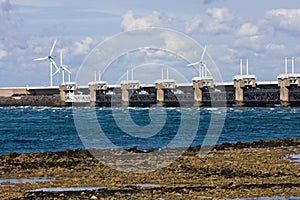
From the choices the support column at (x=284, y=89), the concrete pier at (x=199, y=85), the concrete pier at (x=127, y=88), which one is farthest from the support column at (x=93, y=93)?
the support column at (x=284, y=89)

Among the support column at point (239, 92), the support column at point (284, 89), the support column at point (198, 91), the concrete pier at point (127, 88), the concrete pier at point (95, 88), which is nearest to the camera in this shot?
the support column at point (284, 89)

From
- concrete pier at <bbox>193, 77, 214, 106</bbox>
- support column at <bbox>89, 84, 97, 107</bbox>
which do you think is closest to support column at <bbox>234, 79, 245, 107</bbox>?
concrete pier at <bbox>193, 77, 214, 106</bbox>

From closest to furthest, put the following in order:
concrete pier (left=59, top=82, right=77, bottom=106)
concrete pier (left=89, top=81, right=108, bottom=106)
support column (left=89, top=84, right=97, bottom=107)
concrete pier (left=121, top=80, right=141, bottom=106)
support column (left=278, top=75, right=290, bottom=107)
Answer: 1. support column (left=278, top=75, right=290, bottom=107)
2. concrete pier (left=121, top=80, right=141, bottom=106)
3. support column (left=89, top=84, right=97, bottom=107)
4. concrete pier (left=89, top=81, right=108, bottom=106)
5. concrete pier (left=59, top=82, right=77, bottom=106)

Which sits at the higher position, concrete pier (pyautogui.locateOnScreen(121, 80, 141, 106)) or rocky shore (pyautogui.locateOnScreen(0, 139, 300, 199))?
concrete pier (pyautogui.locateOnScreen(121, 80, 141, 106))

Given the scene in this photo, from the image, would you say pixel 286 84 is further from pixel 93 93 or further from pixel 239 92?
pixel 93 93

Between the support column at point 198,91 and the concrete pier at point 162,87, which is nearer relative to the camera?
the support column at point 198,91

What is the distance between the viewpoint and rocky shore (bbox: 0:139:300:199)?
21609 millimetres

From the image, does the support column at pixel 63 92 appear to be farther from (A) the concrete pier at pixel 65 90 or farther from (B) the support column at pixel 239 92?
(B) the support column at pixel 239 92

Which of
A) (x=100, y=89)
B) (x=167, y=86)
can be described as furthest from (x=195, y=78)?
(x=100, y=89)

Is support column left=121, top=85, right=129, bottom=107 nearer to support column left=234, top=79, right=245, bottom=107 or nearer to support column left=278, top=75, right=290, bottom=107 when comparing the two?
support column left=234, top=79, right=245, bottom=107

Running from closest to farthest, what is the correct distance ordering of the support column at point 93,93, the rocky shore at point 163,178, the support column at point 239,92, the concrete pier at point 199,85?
the rocky shore at point 163,178
the support column at point 239,92
the concrete pier at point 199,85
the support column at point 93,93

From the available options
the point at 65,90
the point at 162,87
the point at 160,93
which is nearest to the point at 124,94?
the point at 160,93

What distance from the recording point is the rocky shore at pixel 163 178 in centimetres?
2161

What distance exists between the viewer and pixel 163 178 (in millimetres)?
25469
